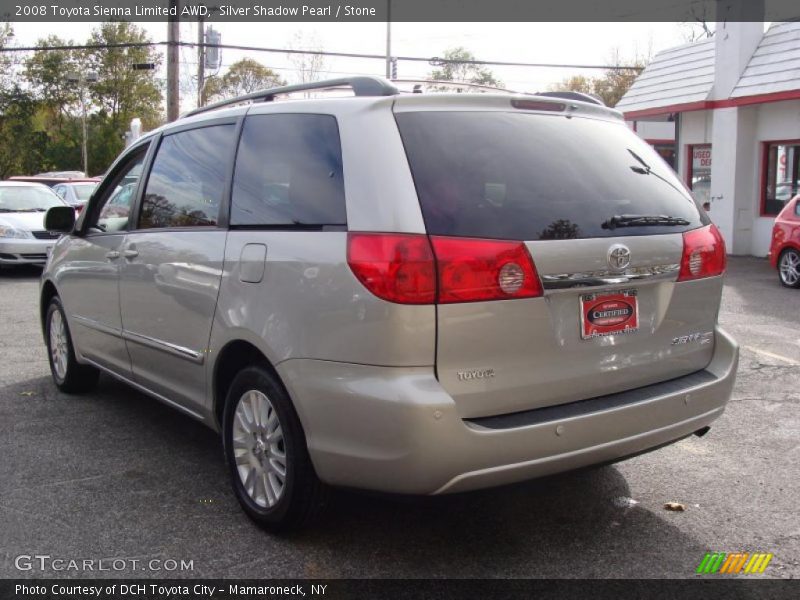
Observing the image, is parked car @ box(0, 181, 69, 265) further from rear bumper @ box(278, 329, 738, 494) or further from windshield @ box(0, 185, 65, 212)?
rear bumper @ box(278, 329, 738, 494)

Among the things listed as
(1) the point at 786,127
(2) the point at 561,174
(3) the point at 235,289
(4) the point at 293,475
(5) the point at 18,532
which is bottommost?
(5) the point at 18,532

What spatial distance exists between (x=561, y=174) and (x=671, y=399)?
40.6 inches

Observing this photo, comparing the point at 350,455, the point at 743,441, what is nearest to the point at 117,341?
the point at 350,455

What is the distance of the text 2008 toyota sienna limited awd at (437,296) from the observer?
9.93 ft

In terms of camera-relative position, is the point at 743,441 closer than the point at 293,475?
No

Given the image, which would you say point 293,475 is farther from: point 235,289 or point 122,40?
point 122,40

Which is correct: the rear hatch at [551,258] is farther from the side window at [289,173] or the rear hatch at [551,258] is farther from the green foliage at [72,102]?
the green foliage at [72,102]

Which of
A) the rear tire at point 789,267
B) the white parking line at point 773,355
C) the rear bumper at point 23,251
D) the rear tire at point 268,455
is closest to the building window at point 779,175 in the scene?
the rear tire at point 789,267

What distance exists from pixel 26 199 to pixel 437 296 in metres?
14.3

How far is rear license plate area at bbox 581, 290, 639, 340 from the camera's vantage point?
3271mm

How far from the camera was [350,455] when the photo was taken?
10.3 feet

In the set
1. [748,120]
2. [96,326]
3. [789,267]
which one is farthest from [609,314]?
[748,120]

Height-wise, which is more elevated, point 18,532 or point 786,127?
point 786,127

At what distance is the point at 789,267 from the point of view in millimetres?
12297
